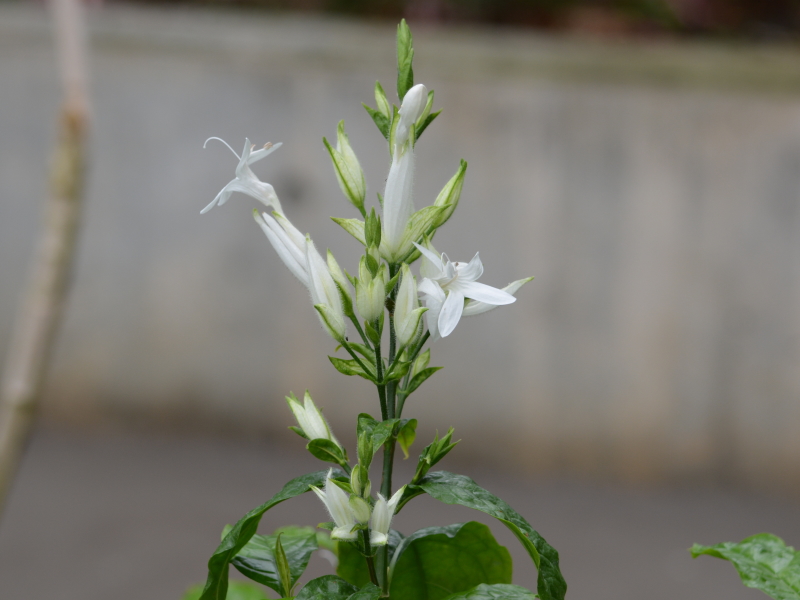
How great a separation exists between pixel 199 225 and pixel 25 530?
4.04 ft

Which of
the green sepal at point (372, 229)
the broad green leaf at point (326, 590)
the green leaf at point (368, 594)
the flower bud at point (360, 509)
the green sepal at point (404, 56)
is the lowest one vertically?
the broad green leaf at point (326, 590)

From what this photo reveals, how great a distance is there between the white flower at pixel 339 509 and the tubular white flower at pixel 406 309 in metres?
0.10

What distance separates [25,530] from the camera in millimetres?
2693

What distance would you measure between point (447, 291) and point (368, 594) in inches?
7.9

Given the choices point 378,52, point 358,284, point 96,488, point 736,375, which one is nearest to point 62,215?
point 358,284

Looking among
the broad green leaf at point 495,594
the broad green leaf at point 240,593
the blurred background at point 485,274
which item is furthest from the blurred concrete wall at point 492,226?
the broad green leaf at point 495,594

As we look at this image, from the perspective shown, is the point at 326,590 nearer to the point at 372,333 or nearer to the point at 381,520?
the point at 381,520

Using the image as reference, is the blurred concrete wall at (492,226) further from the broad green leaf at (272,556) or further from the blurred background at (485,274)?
the broad green leaf at (272,556)

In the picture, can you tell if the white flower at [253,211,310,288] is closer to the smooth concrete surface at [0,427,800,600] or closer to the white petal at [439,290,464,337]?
the white petal at [439,290,464,337]

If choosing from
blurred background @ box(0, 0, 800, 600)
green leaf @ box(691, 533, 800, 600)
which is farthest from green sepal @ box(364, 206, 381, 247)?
blurred background @ box(0, 0, 800, 600)

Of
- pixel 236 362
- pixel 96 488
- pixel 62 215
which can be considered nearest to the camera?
pixel 62 215

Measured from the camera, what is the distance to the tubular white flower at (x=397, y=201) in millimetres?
541

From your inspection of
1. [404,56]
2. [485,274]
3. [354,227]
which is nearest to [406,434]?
[354,227]

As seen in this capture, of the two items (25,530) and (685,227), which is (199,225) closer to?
(25,530)
